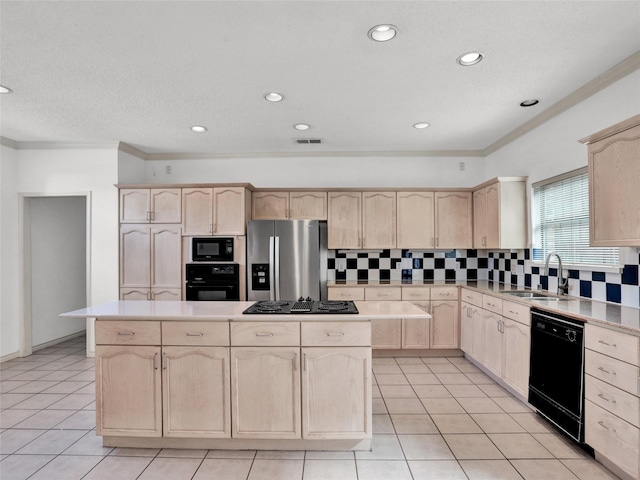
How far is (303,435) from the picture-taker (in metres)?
2.32

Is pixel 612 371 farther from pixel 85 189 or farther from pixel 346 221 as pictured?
pixel 85 189

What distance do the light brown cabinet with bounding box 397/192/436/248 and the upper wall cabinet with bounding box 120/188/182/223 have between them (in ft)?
9.21

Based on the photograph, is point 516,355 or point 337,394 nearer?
point 337,394

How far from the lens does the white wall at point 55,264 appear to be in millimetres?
4754

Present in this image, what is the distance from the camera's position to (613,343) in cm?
204

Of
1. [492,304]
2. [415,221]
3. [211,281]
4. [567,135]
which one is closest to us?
[567,135]

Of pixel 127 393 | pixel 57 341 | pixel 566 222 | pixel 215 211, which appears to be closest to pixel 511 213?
pixel 566 222

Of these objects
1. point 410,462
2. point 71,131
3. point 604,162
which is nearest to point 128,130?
point 71,131

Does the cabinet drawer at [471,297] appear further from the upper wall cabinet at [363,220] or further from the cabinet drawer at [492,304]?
the upper wall cabinet at [363,220]

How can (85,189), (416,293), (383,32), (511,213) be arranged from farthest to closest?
(85,189)
(416,293)
(511,213)
(383,32)

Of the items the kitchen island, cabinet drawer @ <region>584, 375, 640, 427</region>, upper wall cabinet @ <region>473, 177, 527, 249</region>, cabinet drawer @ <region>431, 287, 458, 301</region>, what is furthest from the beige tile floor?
upper wall cabinet @ <region>473, 177, 527, 249</region>

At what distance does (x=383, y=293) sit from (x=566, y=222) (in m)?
2.05

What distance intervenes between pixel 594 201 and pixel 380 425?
2236mm

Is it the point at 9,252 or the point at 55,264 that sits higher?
the point at 9,252
